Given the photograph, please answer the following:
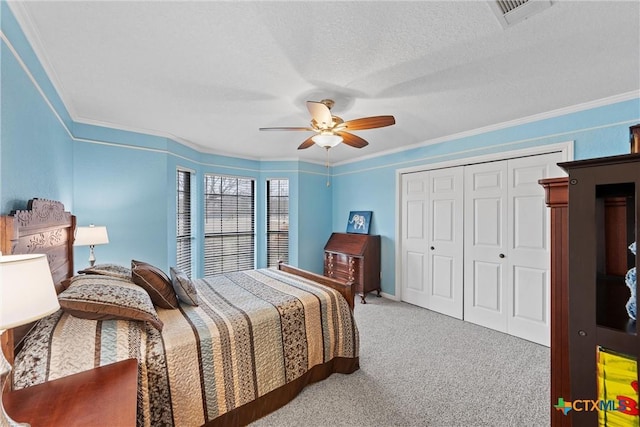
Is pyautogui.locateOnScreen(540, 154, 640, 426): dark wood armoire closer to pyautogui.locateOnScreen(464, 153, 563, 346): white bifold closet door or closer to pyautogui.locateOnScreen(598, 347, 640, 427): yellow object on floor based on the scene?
pyautogui.locateOnScreen(598, 347, 640, 427): yellow object on floor

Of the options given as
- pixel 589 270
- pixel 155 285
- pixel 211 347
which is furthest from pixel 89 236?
pixel 589 270

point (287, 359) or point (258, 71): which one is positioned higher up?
point (258, 71)

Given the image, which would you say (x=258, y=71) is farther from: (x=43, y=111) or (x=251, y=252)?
(x=251, y=252)

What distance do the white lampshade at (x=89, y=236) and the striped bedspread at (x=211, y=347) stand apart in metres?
1.20

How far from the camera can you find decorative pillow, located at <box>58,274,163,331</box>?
142 centimetres

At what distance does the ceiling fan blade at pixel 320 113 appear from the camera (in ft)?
6.36

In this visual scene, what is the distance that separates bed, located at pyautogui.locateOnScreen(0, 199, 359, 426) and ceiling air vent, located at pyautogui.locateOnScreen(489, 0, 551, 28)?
6.94 ft

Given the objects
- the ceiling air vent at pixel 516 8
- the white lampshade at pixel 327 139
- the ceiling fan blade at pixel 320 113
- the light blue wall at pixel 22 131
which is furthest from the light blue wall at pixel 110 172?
the ceiling air vent at pixel 516 8

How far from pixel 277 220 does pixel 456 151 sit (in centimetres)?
320

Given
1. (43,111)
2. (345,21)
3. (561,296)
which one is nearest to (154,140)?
(43,111)

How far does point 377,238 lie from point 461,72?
2.93m

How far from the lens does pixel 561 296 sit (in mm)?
1028

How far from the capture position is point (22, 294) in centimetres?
83

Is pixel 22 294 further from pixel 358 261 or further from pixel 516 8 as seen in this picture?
pixel 358 261
